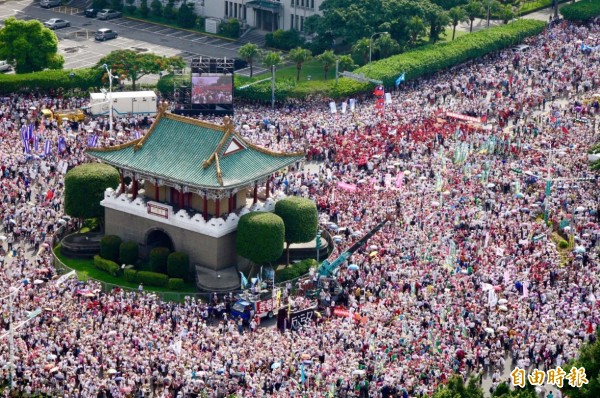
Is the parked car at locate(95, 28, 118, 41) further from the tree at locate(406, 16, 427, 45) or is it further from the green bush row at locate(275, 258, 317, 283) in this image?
the green bush row at locate(275, 258, 317, 283)

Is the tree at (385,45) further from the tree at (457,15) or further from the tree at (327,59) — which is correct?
the tree at (457,15)

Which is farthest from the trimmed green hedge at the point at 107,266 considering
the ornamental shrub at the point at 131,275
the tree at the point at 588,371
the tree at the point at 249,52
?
the tree at the point at 249,52

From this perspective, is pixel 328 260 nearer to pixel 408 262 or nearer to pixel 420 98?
pixel 408 262

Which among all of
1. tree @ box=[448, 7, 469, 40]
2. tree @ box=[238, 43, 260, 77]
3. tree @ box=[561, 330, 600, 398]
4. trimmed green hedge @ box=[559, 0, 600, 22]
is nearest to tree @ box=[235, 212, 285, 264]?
tree @ box=[561, 330, 600, 398]

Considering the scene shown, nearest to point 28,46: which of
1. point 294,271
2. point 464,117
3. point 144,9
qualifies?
point 144,9

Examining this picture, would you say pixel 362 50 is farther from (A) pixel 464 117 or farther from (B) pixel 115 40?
(B) pixel 115 40
